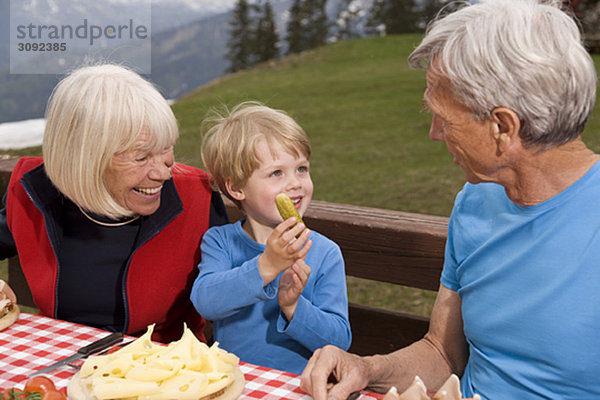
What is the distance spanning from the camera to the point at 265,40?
1243 inches

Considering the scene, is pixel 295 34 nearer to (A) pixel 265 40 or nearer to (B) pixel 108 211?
(A) pixel 265 40

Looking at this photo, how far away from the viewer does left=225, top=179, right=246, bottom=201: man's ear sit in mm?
2244

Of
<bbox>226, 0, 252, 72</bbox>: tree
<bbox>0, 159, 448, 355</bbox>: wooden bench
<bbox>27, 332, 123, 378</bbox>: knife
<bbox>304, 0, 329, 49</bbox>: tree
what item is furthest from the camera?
<bbox>226, 0, 252, 72</bbox>: tree

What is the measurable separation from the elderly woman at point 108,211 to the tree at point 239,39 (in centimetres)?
3029

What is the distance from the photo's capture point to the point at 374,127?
16438 mm

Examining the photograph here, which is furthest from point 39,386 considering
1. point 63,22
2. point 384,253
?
point 63,22

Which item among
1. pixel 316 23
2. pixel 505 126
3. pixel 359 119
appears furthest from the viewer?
pixel 316 23

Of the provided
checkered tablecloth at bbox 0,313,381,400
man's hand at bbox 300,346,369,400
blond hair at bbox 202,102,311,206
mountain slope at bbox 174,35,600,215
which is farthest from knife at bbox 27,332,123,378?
mountain slope at bbox 174,35,600,215

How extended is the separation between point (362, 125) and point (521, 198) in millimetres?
15257

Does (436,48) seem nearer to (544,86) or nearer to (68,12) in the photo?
(544,86)

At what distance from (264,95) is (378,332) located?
17399mm

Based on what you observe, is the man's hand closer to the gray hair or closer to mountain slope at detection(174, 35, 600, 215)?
the gray hair

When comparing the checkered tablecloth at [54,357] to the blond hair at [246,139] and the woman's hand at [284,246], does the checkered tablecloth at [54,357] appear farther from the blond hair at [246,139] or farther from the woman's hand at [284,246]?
the blond hair at [246,139]

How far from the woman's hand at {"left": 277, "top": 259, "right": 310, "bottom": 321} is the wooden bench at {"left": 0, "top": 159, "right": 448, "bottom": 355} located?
2.50ft
